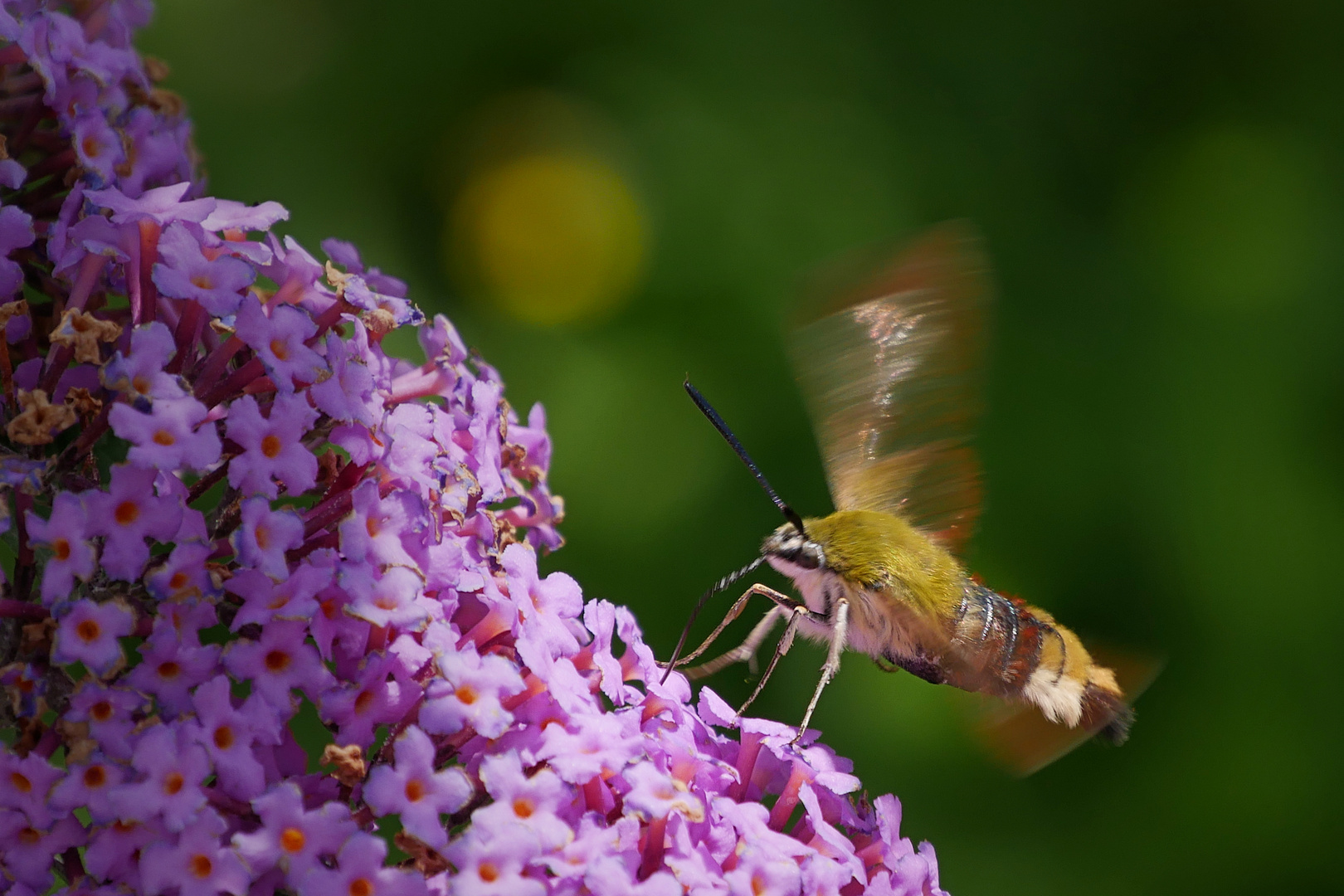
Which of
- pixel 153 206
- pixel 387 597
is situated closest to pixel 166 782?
pixel 387 597

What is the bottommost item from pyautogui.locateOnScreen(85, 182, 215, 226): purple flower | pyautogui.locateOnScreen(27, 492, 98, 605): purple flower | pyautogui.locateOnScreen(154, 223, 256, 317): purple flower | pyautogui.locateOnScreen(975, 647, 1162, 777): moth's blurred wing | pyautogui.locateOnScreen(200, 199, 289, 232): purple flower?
pyautogui.locateOnScreen(975, 647, 1162, 777): moth's blurred wing

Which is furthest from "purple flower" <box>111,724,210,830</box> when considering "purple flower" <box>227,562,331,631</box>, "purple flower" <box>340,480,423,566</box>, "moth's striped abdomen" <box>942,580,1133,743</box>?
"moth's striped abdomen" <box>942,580,1133,743</box>

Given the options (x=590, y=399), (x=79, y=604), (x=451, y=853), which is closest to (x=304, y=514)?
Result: (x=79, y=604)

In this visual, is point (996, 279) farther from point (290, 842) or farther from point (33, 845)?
point (33, 845)

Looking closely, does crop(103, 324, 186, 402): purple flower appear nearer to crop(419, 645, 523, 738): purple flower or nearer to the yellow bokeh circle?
crop(419, 645, 523, 738): purple flower

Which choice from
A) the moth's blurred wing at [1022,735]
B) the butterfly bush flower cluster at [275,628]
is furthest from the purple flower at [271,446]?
the moth's blurred wing at [1022,735]
